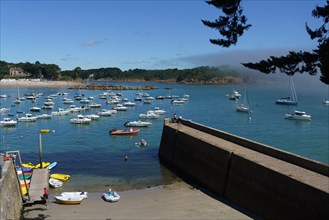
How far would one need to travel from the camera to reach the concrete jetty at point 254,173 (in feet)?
61.1

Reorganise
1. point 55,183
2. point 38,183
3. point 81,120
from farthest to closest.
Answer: point 81,120 < point 55,183 < point 38,183

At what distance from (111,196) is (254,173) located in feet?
30.4

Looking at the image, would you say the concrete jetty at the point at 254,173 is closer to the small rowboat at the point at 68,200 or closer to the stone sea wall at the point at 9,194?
the small rowboat at the point at 68,200

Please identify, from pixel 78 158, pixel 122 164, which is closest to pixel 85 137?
pixel 78 158

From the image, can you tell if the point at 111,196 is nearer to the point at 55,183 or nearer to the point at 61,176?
the point at 55,183

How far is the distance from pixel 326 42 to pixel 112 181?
22.1 meters

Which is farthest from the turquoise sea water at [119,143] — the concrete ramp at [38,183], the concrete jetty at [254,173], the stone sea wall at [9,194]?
the stone sea wall at [9,194]

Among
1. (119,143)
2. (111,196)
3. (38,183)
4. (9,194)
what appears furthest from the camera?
(119,143)

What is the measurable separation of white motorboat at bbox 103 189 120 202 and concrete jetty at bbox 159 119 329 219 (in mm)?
6407

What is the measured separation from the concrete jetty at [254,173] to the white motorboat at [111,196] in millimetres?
6407

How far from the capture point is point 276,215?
20.1 metres

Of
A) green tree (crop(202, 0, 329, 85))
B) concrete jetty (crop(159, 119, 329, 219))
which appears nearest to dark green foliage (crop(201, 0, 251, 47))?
green tree (crop(202, 0, 329, 85))

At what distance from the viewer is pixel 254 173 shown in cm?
2252

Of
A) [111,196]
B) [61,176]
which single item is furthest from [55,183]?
[111,196]
